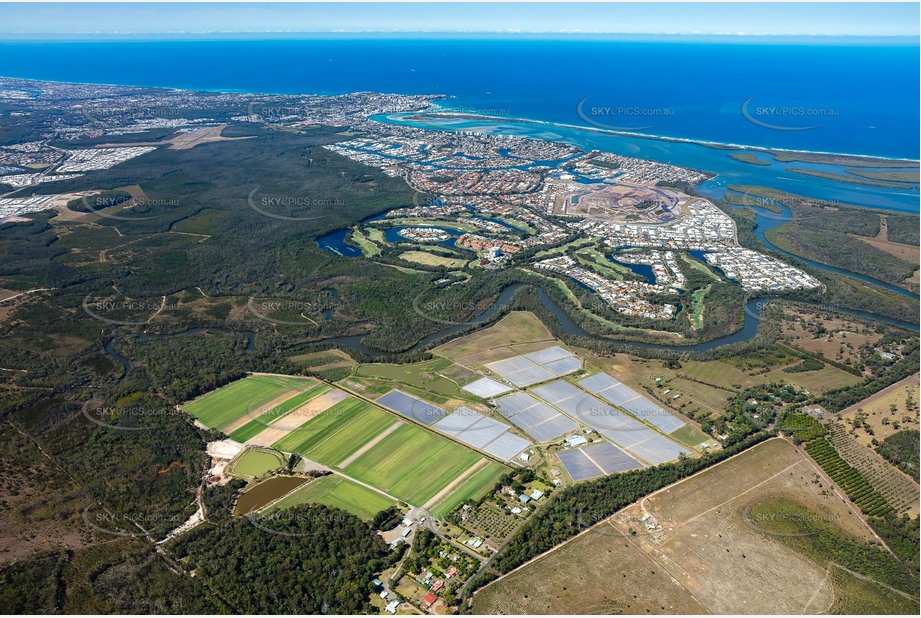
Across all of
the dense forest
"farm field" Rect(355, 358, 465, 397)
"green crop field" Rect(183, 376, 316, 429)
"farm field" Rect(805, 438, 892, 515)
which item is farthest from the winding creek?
the dense forest

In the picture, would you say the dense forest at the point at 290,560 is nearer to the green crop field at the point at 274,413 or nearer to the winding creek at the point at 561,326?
the green crop field at the point at 274,413

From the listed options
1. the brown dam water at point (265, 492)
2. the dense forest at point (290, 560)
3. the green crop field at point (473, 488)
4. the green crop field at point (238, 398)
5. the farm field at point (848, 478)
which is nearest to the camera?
the dense forest at point (290, 560)

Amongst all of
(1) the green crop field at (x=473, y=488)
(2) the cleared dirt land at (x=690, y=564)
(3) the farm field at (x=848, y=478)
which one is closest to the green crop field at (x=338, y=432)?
(1) the green crop field at (x=473, y=488)

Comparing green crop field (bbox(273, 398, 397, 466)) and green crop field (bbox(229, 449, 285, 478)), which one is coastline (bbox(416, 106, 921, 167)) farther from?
green crop field (bbox(229, 449, 285, 478))

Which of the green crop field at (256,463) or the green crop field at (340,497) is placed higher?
the green crop field at (256,463)

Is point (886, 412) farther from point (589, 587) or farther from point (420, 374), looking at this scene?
point (420, 374)

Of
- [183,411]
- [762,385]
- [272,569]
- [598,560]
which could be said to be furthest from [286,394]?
[762,385]

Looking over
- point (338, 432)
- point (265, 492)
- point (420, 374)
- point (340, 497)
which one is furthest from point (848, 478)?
point (265, 492)
